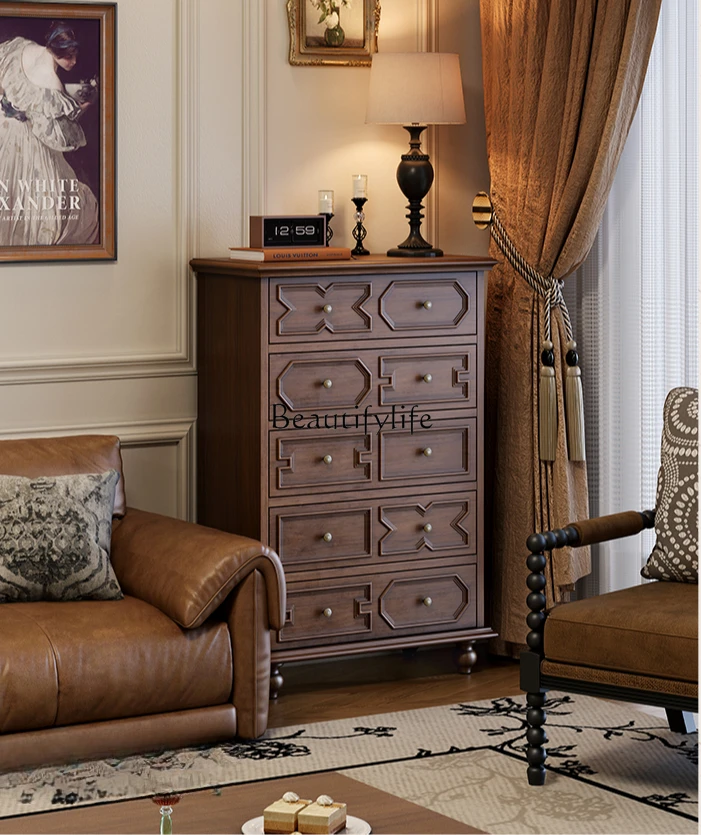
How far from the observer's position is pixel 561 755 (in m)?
3.68

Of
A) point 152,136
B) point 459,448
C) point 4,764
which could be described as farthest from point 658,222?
point 4,764

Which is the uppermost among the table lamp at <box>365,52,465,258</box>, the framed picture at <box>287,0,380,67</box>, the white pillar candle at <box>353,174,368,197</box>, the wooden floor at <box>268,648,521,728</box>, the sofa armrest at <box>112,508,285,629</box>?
the framed picture at <box>287,0,380,67</box>

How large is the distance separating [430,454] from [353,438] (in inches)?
→ 11.0

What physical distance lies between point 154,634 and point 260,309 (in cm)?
104

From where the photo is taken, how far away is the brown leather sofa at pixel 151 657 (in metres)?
3.39

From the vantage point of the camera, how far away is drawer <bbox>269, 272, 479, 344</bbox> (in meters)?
4.09

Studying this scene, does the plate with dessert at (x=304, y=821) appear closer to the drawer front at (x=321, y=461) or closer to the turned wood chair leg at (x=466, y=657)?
the drawer front at (x=321, y=461)

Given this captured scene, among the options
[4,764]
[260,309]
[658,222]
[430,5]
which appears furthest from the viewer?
[430,5]

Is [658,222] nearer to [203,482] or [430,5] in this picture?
[430,5]

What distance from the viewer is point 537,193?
14.8ft

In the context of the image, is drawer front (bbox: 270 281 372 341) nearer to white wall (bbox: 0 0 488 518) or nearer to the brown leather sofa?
white wall (bbox: 0 0 488 518)

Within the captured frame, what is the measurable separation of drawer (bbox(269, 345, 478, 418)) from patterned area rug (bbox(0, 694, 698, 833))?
0.93 m

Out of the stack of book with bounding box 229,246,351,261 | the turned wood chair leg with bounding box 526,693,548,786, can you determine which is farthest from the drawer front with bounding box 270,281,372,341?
the turned wood chair leg with bounding box 526,693,548,786

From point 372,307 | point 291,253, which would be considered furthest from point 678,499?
point 291,253
